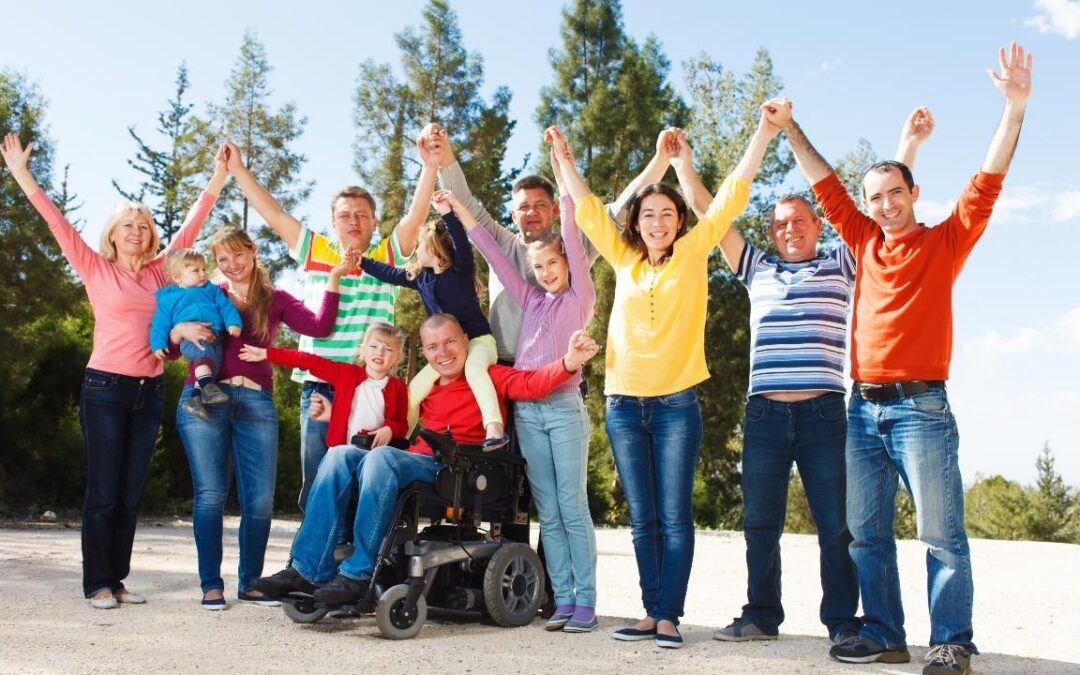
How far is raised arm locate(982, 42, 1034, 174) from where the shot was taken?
3969 millimetres

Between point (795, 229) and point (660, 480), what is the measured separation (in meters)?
1.22

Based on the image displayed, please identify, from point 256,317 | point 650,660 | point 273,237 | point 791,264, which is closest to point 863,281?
point 791,264

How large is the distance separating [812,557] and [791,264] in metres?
6.67

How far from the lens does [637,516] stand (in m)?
4.55

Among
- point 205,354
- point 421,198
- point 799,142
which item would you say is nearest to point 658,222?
point 799,142

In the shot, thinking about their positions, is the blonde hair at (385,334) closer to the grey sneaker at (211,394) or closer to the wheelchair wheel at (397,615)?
the grey sneaker at (211,394)

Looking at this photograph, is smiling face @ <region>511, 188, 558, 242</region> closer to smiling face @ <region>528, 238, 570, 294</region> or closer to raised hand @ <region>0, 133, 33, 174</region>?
smiling face @ <region>528, 238, 570, 294</region>

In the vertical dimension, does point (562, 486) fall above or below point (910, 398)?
below

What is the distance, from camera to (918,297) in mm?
4043

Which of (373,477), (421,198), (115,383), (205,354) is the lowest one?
(373,477)

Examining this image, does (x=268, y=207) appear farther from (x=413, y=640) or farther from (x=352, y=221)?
(x=413, y=640)

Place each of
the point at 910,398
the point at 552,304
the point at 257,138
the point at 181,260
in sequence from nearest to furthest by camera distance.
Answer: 1. the point at 910,398
2. the point at 552,304
3. the point at 181,260
4. the point at 257,138

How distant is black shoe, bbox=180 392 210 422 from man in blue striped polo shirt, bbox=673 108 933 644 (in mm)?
2557

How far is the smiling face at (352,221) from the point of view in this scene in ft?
17.3
